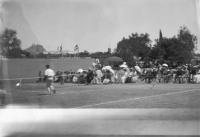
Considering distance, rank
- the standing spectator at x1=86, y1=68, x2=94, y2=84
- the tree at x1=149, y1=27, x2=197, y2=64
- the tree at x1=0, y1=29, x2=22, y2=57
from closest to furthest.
→ the tree at x1=149, y1=27, x2=197, y2=64 → the tree at x1=0, y1=29, x2=22, y2=57 → the standing spectator at x1=86, y1=68, x2=94, y2=84

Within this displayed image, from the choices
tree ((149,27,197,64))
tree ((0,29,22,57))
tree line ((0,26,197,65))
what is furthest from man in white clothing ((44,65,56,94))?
tree ((149,27,197,64))

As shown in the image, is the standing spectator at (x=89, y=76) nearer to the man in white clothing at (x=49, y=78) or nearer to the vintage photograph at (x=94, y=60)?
the vintage photograph at (x=94, y=60)

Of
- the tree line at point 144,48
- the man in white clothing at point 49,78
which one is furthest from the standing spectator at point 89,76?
the man in white clothing at point 49,78

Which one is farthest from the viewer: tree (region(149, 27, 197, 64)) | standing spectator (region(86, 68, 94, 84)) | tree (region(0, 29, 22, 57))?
standing spectator (region(86, 68, 94, 84))

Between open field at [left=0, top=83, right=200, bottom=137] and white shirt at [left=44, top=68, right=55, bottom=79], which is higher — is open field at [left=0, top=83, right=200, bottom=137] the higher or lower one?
the lower one

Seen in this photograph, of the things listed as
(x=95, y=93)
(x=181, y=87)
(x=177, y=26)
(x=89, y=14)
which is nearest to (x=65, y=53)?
(x=89, y=14)

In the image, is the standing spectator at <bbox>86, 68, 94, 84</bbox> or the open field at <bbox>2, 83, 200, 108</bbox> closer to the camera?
the open field at <bbox>2, 83, 200, 108</bbox>

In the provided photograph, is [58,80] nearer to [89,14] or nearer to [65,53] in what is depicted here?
[65,53]

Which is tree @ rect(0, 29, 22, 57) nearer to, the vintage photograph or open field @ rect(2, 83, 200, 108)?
the vintage photograph

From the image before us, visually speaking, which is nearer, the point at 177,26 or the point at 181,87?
the point at 177,26
